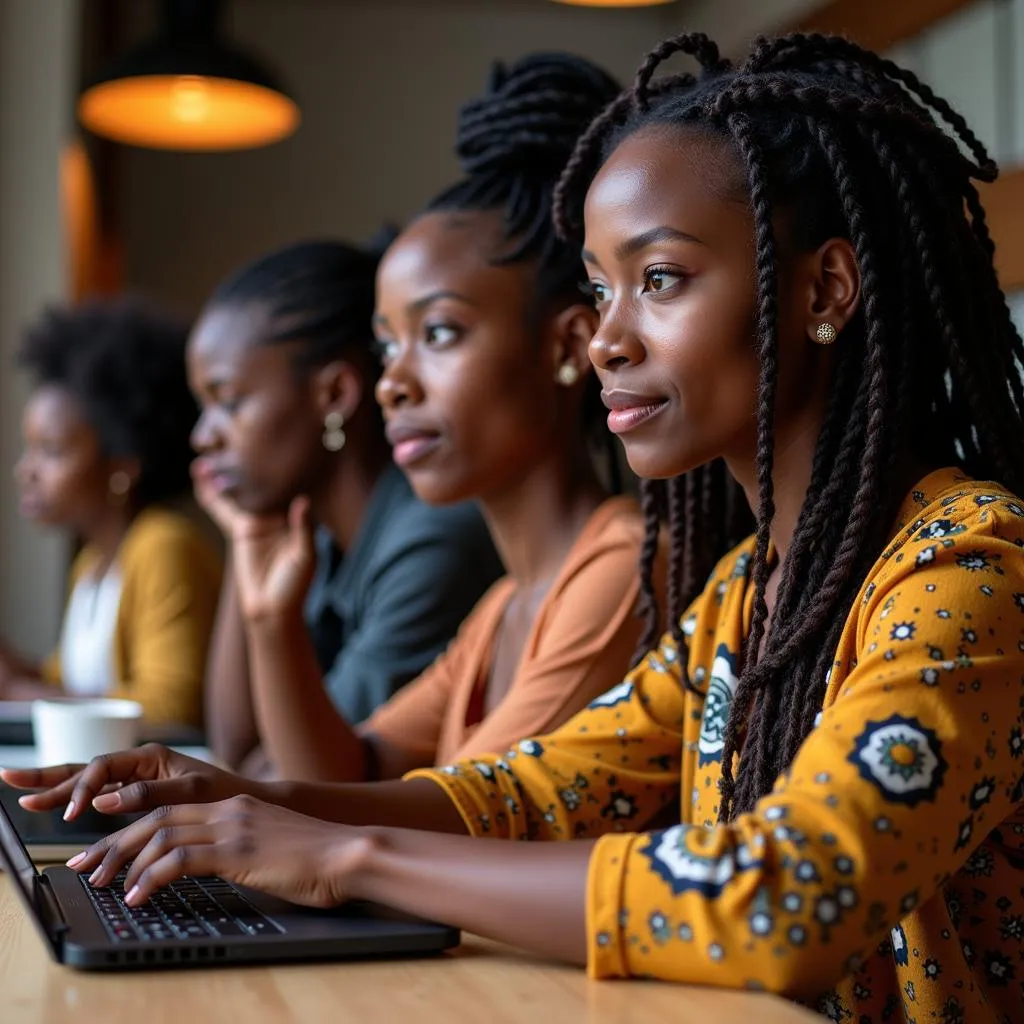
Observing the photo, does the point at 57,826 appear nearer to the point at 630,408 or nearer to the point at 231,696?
the point at 630,408

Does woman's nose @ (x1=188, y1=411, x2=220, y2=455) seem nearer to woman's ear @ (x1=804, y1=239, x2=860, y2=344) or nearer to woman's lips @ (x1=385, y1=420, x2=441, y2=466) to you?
woman's lips @ (x1=385, y1=420, x2=441, y2=466)

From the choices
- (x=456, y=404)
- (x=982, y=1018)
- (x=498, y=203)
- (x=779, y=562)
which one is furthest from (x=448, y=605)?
(x=982, y=1018)

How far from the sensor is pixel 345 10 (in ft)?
18.0

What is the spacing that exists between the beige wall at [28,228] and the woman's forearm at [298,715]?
Answer: 2288 millimetres

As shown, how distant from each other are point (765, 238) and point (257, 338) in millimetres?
1259

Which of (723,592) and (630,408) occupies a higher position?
(630,408)

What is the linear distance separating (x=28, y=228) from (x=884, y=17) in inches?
91.7

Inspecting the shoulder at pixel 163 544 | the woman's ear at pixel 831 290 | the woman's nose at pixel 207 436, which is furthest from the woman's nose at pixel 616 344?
the shoulder at pixel 163 544

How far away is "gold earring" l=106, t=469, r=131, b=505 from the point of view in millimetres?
3248

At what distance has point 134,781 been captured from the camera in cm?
111

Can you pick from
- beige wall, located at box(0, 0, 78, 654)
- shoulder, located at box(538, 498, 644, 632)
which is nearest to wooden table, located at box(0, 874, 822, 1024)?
shoulder, located at box(538, 498, 644, 632)

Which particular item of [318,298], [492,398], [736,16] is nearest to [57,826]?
[492,398]

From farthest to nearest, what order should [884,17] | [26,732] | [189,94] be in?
[884,17] < [189,94] < [26,732]

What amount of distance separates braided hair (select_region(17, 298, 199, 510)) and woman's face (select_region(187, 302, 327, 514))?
44.1 inches
